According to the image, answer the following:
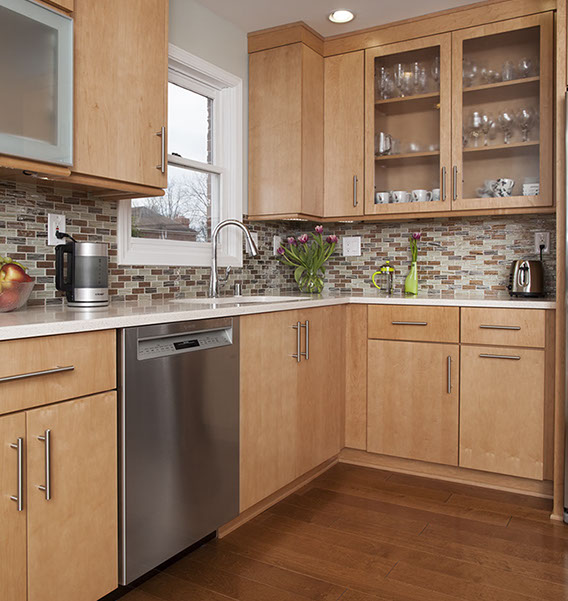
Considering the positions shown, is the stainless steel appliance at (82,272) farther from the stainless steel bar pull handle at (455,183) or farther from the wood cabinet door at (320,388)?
the stainless steel bar pull handle at (455,183)

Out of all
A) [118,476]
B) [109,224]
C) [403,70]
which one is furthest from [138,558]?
[403,70]

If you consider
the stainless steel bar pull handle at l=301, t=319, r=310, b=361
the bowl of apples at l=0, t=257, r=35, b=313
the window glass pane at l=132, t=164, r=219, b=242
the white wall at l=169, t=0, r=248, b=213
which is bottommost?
the stainless steel bar pull handle at l=301, t=319, r=310, b=361

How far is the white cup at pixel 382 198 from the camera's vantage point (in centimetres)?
326

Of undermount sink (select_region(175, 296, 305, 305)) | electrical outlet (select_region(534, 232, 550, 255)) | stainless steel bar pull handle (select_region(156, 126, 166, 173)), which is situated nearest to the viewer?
stainless steel bar pull handle (select_region(156, 126, 166, 173))

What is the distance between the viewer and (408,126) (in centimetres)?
320

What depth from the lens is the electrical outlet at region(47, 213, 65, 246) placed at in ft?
6.98

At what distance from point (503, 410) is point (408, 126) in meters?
1.60

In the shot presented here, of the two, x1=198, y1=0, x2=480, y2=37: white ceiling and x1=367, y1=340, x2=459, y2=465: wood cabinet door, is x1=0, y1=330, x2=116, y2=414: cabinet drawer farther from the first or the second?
x1=198, y1=0, x2=480, y2=37: white ceiling

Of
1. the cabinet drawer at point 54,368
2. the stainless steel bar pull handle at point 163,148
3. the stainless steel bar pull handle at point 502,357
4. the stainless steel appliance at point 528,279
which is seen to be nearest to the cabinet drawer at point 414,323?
the stainless steel bar pull handle at point 502,357

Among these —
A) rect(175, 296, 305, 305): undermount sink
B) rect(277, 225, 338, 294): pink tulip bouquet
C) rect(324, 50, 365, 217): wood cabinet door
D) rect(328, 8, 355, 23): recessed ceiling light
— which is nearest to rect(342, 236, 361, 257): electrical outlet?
rect(277, 225, 338, 294): pink tulip bouquet

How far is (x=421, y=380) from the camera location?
2.92 metres

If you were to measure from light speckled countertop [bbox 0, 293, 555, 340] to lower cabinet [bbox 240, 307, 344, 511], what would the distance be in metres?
0.06

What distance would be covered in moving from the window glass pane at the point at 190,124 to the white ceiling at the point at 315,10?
45 cm

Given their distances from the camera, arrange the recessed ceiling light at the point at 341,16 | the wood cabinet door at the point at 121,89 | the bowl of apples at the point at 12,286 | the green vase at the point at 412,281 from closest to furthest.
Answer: the bowl of apples at the point at 12,286, the wood cabinet door at the point at 121,89, the recessed ceiling light at the point at 341,16, the green vase at the point at 412,281
